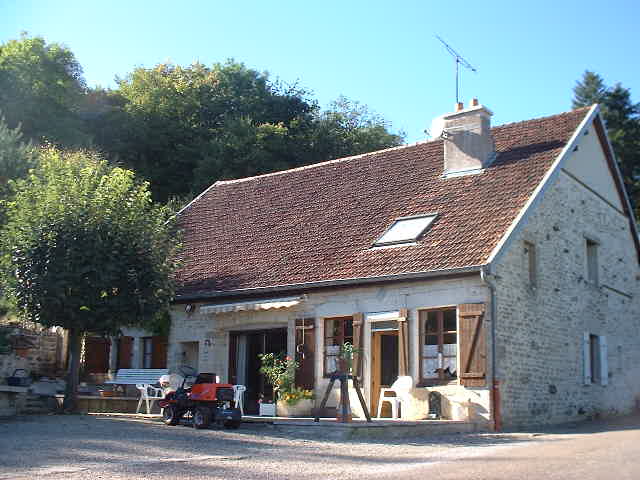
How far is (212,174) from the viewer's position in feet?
110

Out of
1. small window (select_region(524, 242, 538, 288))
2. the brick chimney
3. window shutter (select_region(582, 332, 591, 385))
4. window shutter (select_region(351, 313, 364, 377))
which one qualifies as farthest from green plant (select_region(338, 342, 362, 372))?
window shutter (select_region(582, 332, 591, 385))

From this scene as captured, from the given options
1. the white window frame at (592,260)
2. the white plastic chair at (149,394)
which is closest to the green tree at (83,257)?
the white plastic chair at (149,394)

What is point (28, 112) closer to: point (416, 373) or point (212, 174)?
point (212, 174)

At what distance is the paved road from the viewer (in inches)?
320

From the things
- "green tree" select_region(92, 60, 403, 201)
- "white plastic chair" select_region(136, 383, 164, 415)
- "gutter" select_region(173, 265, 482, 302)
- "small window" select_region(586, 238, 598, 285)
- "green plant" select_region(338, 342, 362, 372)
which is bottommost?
"white plastic chair" select_region(136, 383, 164, 415)

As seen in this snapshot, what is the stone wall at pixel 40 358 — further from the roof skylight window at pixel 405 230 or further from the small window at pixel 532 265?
the small window at pixel 532 265

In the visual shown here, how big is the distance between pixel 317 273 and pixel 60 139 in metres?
20.2

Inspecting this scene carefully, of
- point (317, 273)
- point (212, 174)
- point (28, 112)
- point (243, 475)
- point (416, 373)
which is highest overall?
point (28, 112)

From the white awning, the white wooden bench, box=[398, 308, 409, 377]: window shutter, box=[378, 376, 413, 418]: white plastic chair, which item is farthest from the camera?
the white wooden bench

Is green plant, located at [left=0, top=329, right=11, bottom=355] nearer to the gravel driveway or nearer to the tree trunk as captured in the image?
the tree trunk

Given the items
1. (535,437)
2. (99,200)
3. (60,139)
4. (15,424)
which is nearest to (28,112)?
(60,139)

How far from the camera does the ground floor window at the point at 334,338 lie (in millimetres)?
16469

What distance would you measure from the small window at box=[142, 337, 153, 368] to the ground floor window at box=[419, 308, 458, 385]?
786 centimetres

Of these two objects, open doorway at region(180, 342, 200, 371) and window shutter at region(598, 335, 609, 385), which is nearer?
window shutter at region(598, 335, 609, 385)
